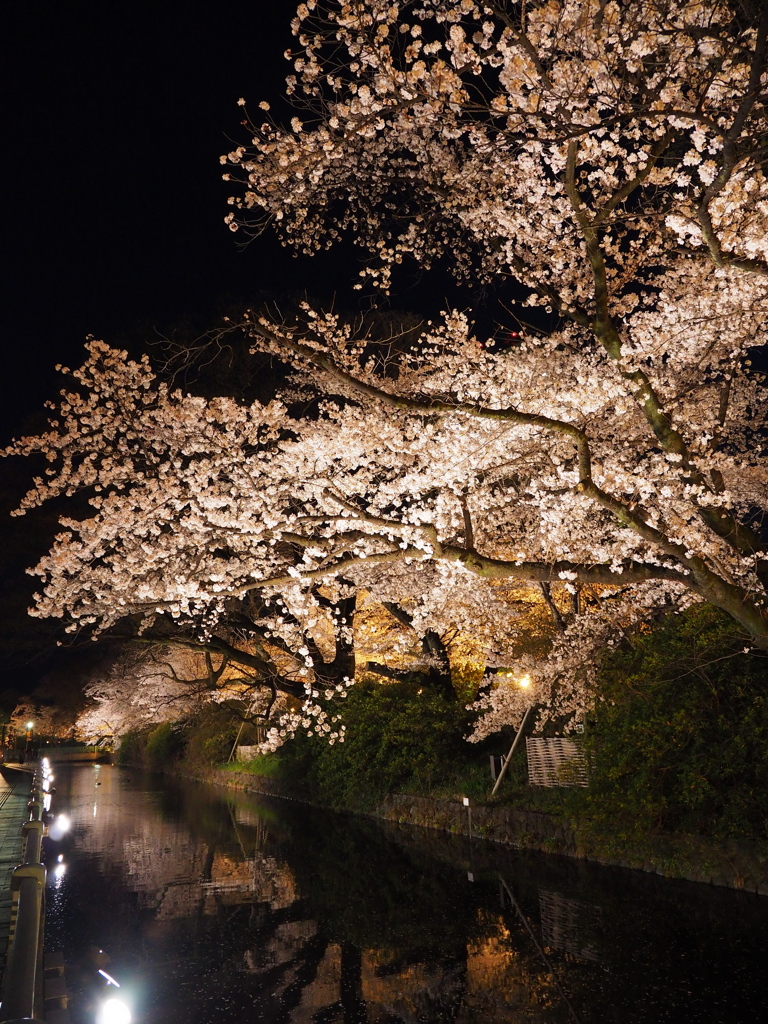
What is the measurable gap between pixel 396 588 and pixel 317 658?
3.92m

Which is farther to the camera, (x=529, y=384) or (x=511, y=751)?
(x=511, y=751)

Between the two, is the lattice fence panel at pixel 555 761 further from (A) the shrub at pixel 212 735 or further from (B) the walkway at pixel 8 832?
(A) the shrub at pixel 212 735

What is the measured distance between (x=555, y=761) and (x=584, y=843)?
2.11 m

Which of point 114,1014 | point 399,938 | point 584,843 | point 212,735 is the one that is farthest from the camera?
point 212,735

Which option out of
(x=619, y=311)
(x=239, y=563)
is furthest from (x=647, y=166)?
(x=239, y=563)

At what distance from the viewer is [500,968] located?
6340mm

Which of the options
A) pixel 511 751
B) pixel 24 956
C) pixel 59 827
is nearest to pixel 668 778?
pixel 511 751

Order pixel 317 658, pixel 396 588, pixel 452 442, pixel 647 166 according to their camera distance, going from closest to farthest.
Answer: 1. pixel 647 166
2. pixel 452 442
3. pixel 396 588
4. pixel 317 658

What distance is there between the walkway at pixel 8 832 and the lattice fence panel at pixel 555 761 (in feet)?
27.3

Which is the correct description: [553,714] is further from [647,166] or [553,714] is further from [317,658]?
[647,166]

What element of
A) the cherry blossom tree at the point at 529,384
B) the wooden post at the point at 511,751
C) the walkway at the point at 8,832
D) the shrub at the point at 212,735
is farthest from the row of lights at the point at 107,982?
the wooden post at the point at 511,751

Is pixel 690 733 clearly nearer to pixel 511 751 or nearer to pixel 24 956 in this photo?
pixel 511 751

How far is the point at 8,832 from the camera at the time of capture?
13352 millimetres

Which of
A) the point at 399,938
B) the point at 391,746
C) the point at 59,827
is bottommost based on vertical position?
the point at 399,938
